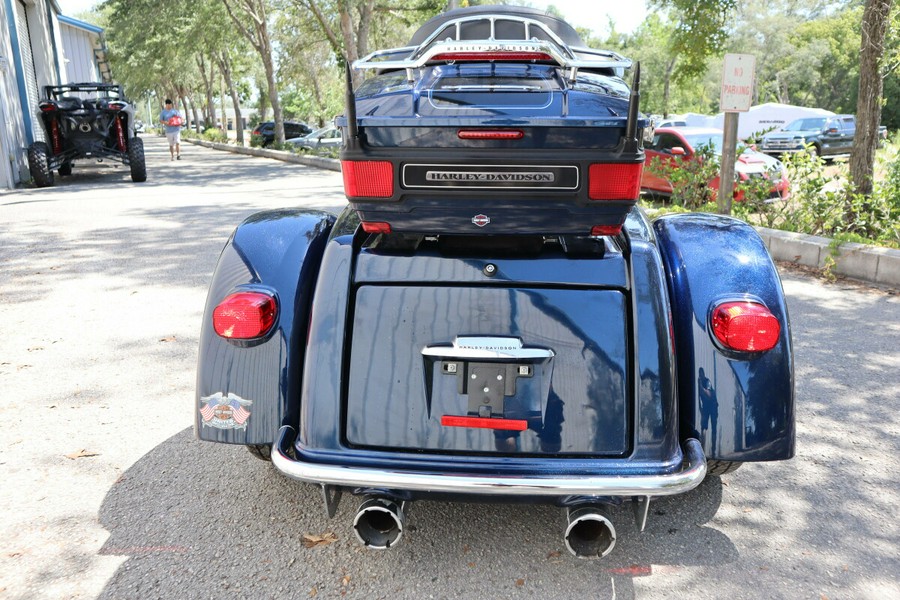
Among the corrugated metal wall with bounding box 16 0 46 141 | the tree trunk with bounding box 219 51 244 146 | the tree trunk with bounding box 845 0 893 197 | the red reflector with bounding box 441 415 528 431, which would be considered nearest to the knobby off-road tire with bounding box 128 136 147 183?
the corrugated metal wall with bounding box 16 0 46 141

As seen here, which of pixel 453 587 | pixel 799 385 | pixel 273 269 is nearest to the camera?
pixel 453 587

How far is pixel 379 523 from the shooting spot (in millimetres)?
2471

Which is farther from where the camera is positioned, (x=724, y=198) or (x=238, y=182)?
(x=238, y=182)

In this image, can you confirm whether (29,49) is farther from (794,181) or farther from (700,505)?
(700,505)

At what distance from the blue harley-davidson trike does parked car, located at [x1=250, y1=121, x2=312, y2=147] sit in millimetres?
31858

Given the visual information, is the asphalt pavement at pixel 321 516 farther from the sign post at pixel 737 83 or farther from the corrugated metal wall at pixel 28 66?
the corrugated metal wall at pixel 28 66

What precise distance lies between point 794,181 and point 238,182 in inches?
474

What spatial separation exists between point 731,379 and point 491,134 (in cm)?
122

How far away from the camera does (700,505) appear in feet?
10.4

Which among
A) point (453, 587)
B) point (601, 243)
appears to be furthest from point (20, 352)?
point (601, 243)

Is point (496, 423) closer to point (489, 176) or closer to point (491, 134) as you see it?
point (489, 176)

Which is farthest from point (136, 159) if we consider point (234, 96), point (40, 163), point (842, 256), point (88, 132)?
point (234, 96)

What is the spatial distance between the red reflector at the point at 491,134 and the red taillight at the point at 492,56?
0.54 meters

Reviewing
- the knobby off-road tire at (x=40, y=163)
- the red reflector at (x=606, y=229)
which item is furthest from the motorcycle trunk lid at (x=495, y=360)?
the knobby off-road tire at (x=40, y=163)
